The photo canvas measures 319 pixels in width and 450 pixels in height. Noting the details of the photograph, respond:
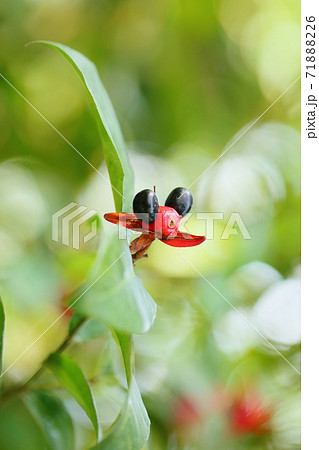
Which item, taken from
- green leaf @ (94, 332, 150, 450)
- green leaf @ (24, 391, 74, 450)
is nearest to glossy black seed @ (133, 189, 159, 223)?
green leaf @ (94, 332, 150, 450)

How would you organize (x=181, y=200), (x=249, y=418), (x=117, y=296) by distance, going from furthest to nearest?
(x=249, y=418) → (x=181, y=200) → (x=117, y=296)

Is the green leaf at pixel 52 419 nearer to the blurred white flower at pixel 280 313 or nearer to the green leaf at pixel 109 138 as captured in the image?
the green leaf at pixel 109 138

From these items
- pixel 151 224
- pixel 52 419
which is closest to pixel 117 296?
pixel 151 224

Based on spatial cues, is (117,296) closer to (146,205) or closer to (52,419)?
(146,205)

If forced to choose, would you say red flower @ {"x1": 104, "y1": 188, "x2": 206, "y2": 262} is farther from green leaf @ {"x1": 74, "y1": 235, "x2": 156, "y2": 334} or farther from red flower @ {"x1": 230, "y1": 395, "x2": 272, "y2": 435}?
red flower @ {"x1": 230, "y1": 395, "x2": 272, "y2": 435}

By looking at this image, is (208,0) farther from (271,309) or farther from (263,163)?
(271,309)

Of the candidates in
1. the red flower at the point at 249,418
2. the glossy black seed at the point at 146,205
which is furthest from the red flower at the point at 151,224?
the red flower at the point at 249,418
